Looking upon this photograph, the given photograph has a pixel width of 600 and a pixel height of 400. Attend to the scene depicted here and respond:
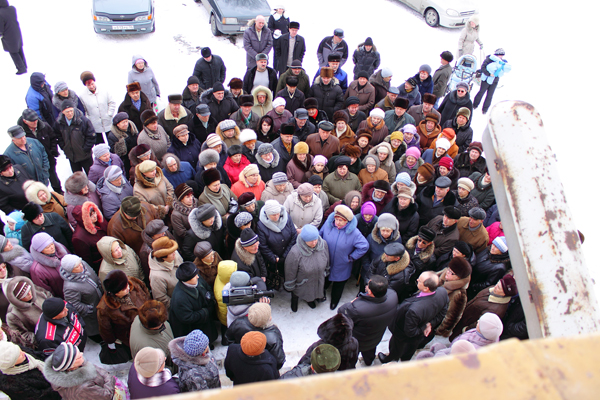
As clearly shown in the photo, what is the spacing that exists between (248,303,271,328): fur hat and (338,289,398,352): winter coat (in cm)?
83

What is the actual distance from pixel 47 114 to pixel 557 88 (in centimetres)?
1333

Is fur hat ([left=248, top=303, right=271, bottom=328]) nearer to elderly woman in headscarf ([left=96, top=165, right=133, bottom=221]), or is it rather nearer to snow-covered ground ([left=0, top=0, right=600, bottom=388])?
elderly woman in headscarf ([left=96, top=165, right=133, bottom=221])

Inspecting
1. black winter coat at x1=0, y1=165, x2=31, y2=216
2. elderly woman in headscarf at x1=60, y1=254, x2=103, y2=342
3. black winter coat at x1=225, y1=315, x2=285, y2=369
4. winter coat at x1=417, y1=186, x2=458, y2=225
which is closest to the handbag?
elderly woman in headscarf at x1=60, y1=254, x2=103, y2=342

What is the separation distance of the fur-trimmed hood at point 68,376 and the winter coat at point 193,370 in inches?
27.3

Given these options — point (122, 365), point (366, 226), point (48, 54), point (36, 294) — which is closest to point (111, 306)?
point (36, 294)

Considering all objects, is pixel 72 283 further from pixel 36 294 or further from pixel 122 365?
pixel 122 365

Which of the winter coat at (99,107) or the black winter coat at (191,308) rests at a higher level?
the winter coat at (99,107)

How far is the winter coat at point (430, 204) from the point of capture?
5.99 m

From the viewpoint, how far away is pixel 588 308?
99 cm

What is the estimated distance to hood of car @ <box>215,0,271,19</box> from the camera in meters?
12.0

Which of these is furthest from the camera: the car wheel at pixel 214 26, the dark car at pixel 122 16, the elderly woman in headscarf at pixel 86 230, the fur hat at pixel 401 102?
the car wheel at pixel 214 26

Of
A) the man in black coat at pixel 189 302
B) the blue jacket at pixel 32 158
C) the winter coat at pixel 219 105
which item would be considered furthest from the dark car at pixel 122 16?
the man in black coat at pixel 189 302

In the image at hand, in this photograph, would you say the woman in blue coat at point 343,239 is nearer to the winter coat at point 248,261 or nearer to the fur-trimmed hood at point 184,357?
the winter coat at point 248,261

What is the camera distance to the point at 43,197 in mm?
5055
